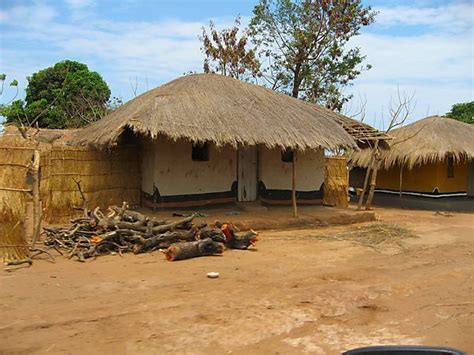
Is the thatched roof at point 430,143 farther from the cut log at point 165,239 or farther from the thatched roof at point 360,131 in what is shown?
the cut log at point 165,239

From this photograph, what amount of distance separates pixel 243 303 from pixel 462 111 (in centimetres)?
2802

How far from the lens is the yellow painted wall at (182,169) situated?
1159 cm

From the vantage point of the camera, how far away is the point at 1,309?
5.25 meters

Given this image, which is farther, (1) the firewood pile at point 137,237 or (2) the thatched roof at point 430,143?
(2) the thatched roof at point 430,143

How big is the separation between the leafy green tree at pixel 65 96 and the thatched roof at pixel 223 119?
10.2 meters

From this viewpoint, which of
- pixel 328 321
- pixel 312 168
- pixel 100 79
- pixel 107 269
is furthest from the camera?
pixel 100 79

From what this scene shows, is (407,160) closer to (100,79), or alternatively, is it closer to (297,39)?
(297,39)

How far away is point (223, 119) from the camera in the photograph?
37.7 ft

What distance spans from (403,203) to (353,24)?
8102 millimetres

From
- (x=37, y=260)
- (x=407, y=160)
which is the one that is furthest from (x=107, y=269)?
(x=407, y=160)

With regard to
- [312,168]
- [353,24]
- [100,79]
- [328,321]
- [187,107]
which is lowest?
[328,321]

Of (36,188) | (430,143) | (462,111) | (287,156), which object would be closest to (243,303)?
(36,188)

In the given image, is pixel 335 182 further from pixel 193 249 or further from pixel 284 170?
pixel 193 249

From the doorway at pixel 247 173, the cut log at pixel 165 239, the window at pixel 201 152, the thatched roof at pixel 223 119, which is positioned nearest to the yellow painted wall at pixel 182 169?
the window at pixel 201 152
